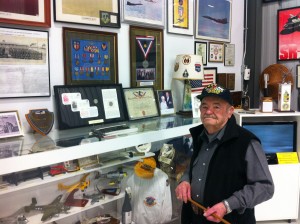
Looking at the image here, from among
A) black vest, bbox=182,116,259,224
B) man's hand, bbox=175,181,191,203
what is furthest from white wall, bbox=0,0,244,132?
black vest, bbox=182,116,259,224

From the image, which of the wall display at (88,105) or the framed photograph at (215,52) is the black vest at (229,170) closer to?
the wall display at (88,105)

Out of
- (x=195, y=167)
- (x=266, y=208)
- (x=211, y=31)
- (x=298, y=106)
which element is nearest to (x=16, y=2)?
(x=195, y=167)

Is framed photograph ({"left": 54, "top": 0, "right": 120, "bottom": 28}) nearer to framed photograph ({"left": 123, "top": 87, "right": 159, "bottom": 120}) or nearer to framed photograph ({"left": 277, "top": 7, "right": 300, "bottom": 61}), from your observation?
framed photograph ({"left": 123, "top": 87, "right": 159, "bottom": 120})

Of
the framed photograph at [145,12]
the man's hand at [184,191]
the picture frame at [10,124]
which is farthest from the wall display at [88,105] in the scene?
the man's hand at [184,191]

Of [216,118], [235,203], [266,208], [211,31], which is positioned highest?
[211,31]

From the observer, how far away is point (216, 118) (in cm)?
156

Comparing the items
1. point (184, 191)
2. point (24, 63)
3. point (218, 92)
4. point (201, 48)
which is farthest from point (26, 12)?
point (201, 48)

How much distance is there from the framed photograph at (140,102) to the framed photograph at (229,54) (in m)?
1.30

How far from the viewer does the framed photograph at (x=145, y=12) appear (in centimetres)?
241

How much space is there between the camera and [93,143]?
1745 millimetres

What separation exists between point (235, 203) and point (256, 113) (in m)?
1.54

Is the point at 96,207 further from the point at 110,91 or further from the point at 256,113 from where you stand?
the point at 256,113

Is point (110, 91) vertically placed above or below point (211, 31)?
below

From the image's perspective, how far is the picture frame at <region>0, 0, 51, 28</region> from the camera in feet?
5.94
